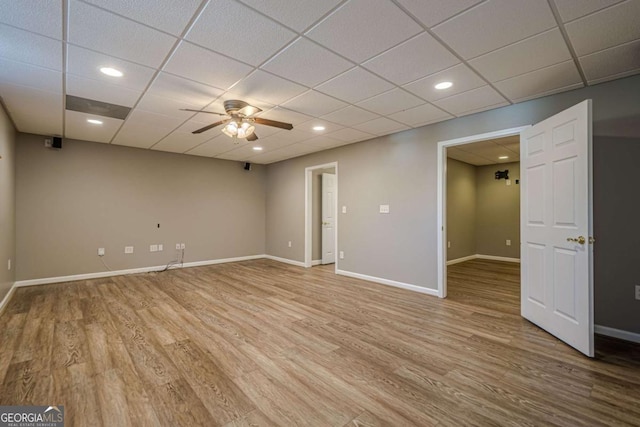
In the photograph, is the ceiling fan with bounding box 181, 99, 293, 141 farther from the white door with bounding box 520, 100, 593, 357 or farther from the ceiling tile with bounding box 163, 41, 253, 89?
the white door with bounding box 520, 100, 593, 357

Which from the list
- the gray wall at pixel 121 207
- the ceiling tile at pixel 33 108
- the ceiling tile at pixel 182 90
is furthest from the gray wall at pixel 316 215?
the ceiling tile at pixel 33 108

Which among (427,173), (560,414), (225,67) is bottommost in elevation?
(560,414)

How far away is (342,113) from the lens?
12.2 feet

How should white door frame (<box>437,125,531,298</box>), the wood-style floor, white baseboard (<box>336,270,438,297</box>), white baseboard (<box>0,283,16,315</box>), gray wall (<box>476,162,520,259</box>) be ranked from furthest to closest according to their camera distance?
1. gray wall (<box>476,162,520,259</box>)
2. white baseboard (<box>336,270,438,297</box>)
3. white door frame (<box>437,125,531,298</box>)
4. white baseboard (<box>0,283,16,315</box>)
5. the wood-style floor

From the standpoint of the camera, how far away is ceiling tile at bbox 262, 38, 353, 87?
2.28 meters

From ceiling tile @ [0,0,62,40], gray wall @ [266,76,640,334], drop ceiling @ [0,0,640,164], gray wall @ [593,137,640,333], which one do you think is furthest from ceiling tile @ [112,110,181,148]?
gray wall @ [593,137,640,333]

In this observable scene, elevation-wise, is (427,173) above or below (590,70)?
below

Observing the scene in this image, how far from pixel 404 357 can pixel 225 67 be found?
2.97 meters

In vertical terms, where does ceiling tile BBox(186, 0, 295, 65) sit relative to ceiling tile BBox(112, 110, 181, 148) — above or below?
below

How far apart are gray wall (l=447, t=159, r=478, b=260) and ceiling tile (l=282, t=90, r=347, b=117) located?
429 cm

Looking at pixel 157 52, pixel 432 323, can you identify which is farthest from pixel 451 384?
pixel 157 52

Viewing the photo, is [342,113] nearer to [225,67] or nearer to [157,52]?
[225,67]

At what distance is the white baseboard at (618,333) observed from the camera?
8.82 feet

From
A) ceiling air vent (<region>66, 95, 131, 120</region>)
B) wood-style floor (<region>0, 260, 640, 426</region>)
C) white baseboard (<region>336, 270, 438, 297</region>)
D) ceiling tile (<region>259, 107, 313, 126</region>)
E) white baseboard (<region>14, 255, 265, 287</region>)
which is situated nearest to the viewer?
wood-style floor (<region>0, 260, 640, 426</region>)
